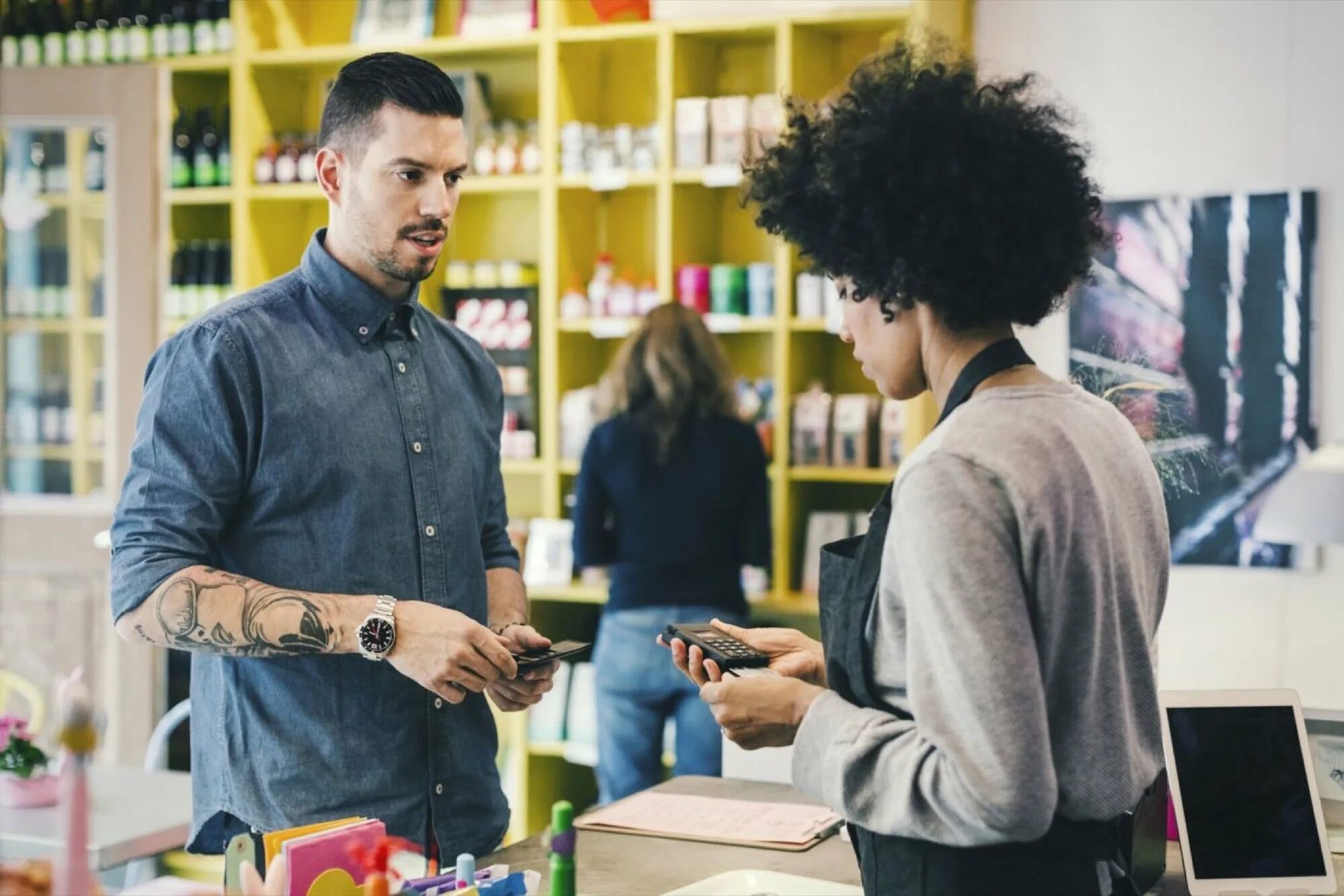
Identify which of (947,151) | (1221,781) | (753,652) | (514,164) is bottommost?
(1221,781)

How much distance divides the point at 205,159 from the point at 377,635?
148 inches

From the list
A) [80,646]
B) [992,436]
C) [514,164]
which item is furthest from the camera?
[80,646]

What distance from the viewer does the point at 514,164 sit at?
500 centimetres

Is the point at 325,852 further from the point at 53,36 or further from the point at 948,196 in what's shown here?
the point at 53,36

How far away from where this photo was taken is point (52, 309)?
215 inches

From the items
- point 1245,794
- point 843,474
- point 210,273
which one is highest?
point 210,273

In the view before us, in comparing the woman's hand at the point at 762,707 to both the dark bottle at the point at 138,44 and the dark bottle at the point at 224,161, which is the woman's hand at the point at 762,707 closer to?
the dark bottle at the point at 224,161

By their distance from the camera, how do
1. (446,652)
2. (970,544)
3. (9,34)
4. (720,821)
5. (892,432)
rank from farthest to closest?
(9,34) → (892,432) → (720,821) → (446,652) → (970,544)

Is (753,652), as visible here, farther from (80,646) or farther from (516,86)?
(80,646)

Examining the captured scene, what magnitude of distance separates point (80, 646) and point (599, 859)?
12.4 ft

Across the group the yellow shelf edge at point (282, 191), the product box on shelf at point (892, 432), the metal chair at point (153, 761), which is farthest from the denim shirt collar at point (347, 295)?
the yellow shelf edge at point (282, 191)

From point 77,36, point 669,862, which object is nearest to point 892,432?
point 669,862

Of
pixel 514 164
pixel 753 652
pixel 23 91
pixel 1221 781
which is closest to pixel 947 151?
pixel 753 652

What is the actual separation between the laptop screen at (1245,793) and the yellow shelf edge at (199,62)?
415 centimetres
